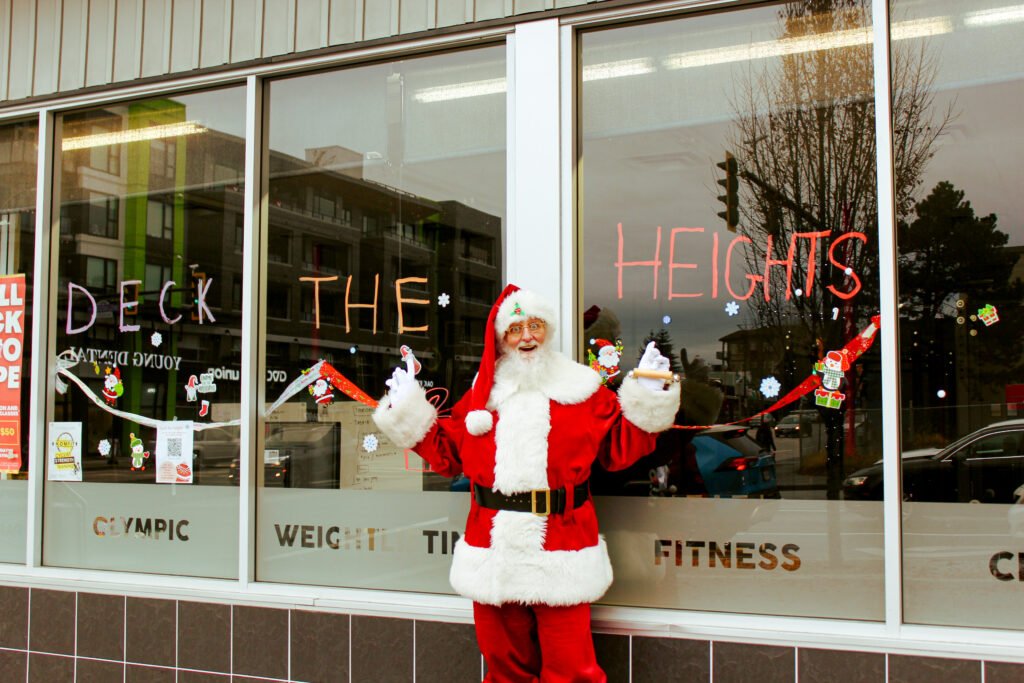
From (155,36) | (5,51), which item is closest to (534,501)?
(155,36)

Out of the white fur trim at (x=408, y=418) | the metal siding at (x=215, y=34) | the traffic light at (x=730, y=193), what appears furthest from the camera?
the metal siding at (x=215, y=34)

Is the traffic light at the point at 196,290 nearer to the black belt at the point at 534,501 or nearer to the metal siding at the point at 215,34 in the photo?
the metal siding at the point at 215,34

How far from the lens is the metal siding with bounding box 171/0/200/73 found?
4906 mm

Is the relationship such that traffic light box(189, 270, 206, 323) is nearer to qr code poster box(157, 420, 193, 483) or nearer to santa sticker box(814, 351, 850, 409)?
qr code poster box(157, 420, 193, 483)

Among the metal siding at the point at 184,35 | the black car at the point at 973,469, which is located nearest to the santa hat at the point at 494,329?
the black car at the point at 973,469

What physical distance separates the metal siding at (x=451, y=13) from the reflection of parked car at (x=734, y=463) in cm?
231

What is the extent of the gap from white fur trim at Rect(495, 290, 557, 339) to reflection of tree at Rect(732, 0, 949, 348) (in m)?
0.94

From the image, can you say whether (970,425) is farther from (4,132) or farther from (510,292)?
(4,132)

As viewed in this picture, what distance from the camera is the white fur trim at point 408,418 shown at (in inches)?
147

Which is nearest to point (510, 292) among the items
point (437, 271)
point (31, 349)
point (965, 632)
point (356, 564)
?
point (437, 271)

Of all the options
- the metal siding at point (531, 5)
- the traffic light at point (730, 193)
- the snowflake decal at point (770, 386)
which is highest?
the metal siding at point (531, 5)

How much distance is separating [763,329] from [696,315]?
299 millimetres

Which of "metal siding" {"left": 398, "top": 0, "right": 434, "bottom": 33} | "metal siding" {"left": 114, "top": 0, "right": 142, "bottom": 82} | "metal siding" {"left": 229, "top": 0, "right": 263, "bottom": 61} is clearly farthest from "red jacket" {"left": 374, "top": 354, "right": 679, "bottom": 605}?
"metal siding" {"left": 114, "top": 0, "right": 142, "bottom": 82}

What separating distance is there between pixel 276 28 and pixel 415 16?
82 centimetres
